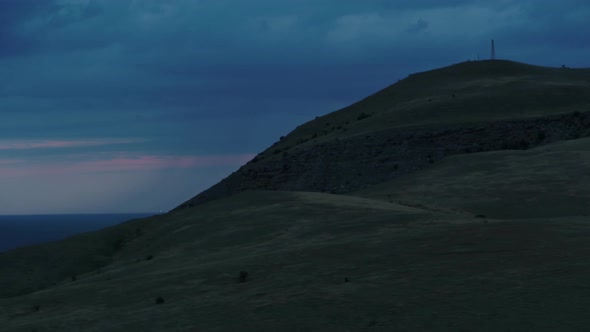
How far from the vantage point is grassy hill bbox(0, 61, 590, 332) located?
14.9m

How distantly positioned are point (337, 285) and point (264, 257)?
5168 millimetres

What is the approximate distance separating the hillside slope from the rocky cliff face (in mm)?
70

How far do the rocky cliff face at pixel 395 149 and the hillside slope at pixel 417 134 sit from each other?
0.23ft

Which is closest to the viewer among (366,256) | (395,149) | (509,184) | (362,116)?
(366,256)

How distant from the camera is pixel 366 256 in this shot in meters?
19.9

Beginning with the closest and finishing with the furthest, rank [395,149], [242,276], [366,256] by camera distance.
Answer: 1. [242,276]
2. [366,256]
3. [395,149]

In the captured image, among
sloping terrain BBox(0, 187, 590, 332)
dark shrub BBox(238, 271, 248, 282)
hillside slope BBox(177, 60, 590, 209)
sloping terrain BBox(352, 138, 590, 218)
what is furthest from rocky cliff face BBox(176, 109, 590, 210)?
dark shrub BBox(238, 271, 248, 282)

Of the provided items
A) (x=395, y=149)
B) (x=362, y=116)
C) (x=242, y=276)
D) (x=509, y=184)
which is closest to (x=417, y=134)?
(x=395, y=149)

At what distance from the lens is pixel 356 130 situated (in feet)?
210

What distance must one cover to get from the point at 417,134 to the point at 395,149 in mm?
2591

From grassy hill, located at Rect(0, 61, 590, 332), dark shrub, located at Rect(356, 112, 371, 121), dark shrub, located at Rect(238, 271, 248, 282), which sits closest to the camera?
grassy hill, located at Rect(0, 61, 590, 332)

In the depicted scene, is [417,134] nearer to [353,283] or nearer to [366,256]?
[366,256]

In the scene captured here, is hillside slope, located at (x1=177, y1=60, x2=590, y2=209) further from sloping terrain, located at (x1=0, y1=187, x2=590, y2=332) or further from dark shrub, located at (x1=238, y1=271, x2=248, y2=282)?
dark shrub, located at (x1=238, y1=271, x2=248, y2=282)

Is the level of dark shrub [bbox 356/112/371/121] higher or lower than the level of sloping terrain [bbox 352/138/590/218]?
higher
